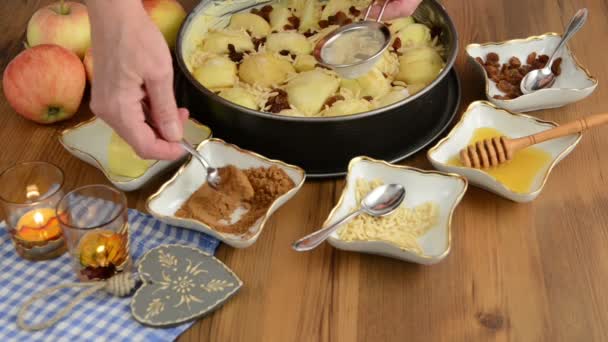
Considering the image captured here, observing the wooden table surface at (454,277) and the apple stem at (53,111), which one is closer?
the wooden table surface at (454,277)

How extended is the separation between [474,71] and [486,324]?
68 cm

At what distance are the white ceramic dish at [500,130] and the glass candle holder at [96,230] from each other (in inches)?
22.1

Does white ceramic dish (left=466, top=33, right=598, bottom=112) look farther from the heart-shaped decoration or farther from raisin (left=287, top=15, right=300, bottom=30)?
the heart-shaped decoration

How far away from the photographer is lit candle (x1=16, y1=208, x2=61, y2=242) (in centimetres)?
119

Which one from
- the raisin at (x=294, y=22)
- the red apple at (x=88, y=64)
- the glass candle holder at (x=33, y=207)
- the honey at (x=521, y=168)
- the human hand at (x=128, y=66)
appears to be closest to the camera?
the human hand at (x=128, y=66)

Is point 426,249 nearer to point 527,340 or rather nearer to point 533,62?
point 527,340

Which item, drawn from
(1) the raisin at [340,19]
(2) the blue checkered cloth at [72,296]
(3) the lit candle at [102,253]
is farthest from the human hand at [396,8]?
(3) the lit candle at [102,253]

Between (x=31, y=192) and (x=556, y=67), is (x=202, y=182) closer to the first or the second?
(x=31, y=192)

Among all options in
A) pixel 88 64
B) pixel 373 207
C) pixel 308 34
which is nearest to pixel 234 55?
pixel 308 34

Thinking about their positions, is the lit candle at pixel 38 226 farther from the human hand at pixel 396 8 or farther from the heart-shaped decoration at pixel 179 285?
the human hand at pixel 396 8

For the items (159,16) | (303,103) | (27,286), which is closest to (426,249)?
(303,103)

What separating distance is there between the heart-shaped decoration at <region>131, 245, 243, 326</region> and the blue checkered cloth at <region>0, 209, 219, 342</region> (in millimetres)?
22

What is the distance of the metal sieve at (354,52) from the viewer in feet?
4.40

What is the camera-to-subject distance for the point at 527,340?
1.08 meters
